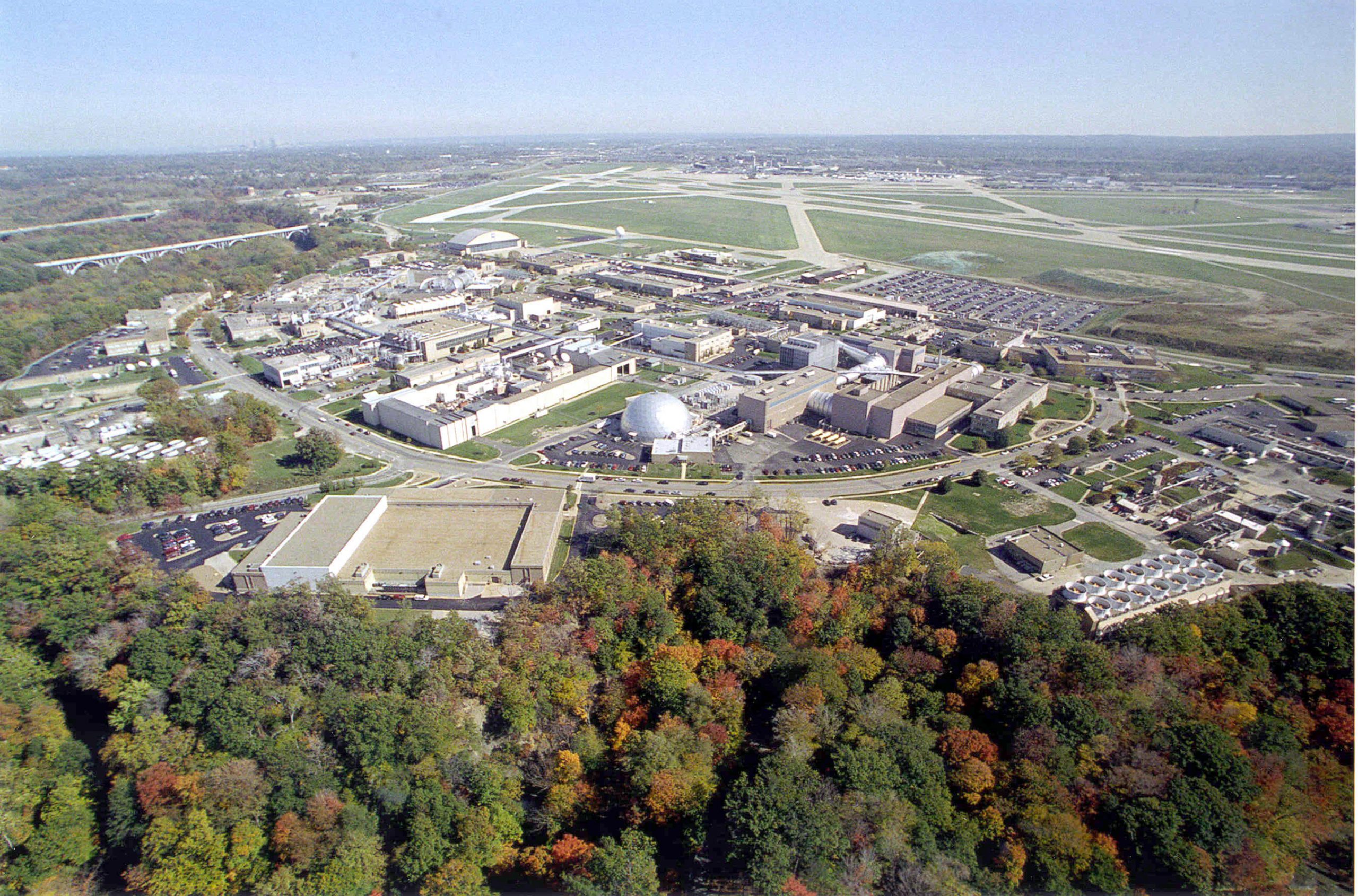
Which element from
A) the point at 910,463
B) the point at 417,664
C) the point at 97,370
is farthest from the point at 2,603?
the point at 910,463

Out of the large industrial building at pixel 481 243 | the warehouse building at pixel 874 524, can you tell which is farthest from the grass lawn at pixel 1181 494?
the large industrial building at pixel 481 243

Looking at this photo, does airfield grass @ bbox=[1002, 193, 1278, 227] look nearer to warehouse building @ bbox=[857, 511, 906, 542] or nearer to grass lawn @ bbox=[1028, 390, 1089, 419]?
grass lawn @ bbox=[1028, 390, 1089, 419]

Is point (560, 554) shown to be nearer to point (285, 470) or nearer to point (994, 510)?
point (285, 470)

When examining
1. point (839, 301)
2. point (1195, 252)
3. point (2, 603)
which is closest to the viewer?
point (2, 603)

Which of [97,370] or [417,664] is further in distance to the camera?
[97,370]

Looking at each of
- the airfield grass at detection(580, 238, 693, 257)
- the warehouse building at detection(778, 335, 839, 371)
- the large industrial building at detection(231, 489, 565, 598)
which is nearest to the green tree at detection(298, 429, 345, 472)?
the large industrial building at detection(231, 489, 565, 598)

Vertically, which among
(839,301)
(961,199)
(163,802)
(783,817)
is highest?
(961,199)

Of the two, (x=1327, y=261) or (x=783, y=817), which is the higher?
(x=1327, y=261)

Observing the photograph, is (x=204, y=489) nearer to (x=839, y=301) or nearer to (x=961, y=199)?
(x=839, y=301)

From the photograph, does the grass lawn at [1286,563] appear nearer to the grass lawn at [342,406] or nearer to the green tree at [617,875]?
the green tree at [617,875]
